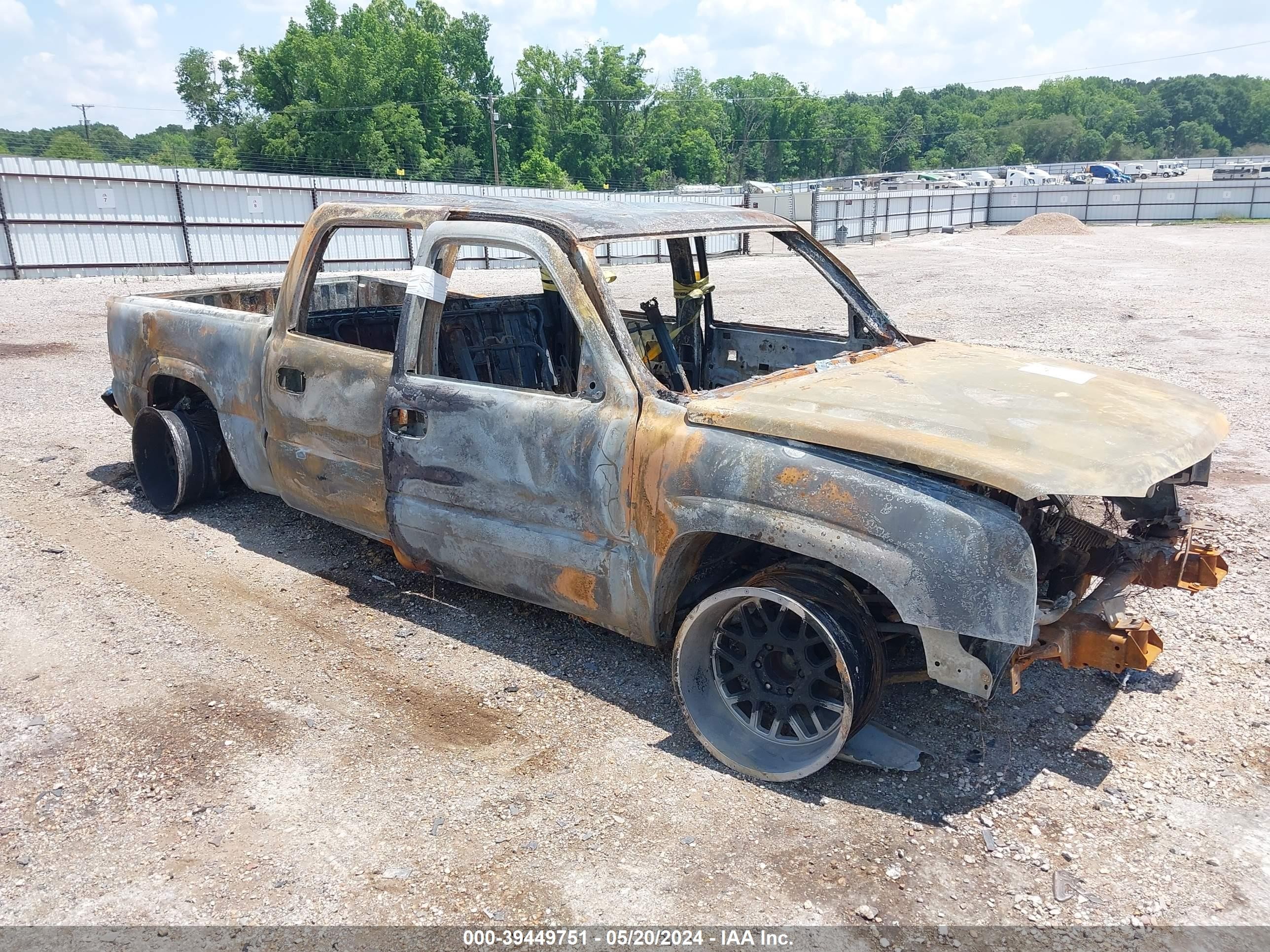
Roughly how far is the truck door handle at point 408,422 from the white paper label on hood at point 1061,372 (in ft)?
8.25

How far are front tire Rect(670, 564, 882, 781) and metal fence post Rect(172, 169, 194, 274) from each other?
70.0 ft

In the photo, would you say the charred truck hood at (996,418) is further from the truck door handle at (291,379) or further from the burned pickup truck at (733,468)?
the truck door handle at (291,379)

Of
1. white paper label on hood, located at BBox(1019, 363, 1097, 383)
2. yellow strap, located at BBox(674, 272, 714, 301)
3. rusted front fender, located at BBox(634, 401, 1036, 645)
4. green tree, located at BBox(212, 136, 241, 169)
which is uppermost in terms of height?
green tree, located at BBox(212, 136, 241, 169)

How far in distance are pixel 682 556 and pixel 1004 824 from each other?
4.43ft

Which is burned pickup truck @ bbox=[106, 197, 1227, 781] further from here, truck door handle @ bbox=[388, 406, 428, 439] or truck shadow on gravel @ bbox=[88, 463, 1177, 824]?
truck shadow on gravel @ bbox=[88, 463, 1177, 824]

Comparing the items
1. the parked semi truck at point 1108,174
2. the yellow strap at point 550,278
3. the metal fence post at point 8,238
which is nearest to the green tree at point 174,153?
the metal fence post at point 8,238

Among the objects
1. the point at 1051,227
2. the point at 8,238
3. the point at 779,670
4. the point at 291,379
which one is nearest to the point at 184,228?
the point at 8,238

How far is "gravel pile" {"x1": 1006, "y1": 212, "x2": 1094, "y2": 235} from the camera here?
33.1 metres

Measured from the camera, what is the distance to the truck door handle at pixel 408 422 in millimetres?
4012

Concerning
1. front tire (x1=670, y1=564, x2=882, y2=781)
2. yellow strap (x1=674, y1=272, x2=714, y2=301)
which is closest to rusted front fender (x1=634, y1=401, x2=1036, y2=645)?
front tire (x1=670, y1=564, x2=882, y2=781)

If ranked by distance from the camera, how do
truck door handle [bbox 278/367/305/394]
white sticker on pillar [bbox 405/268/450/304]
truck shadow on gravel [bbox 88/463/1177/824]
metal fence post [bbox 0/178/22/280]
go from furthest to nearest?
1. metal fence post [bbox 0/178/22/280]
2. truck door handle [bbox 278/367/305/394]
3. white sticker on pillar [bbox 405/268/450/304]
4. truck shadow on gravel [bbox 88/463/1177/824]

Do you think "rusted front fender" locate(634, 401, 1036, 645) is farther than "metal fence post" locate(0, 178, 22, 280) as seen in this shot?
No

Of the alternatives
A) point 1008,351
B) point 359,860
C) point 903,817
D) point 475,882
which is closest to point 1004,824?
point 903,817

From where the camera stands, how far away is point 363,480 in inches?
173
